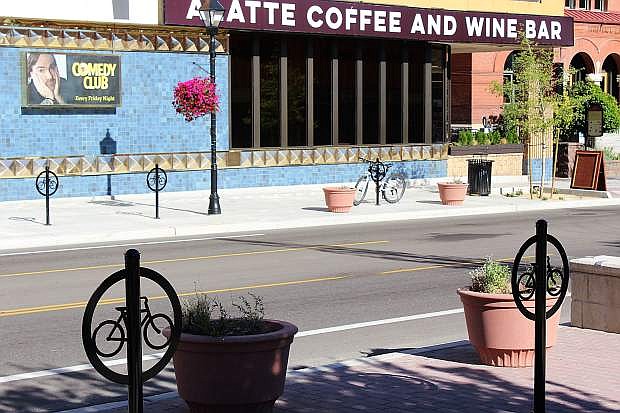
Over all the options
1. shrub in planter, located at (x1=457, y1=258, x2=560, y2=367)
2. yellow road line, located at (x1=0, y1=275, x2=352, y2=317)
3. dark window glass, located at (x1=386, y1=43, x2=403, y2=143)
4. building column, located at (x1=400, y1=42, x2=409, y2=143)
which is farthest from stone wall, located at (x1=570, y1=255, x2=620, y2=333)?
building column, located at (x1=400, y1=42, x2=409, y2=143)

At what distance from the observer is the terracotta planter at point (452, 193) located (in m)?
30.7

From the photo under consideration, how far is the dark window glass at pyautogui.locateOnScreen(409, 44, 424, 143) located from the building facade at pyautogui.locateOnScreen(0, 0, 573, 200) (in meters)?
0.04

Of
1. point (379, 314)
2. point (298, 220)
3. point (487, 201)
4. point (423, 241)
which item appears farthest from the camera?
point (487, 201)

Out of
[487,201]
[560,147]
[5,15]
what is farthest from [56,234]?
[560,147]

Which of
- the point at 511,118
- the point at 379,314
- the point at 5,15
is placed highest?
the point at 5,15

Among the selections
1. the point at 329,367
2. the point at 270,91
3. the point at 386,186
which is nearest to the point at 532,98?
the point at 386,186

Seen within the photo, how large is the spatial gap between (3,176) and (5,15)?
3.91 m

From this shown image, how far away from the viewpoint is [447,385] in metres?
9.71

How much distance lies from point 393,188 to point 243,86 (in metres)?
5.74

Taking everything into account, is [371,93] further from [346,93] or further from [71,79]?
[71,79]

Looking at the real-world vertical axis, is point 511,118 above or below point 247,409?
above

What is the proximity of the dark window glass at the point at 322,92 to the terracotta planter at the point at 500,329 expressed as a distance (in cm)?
2549

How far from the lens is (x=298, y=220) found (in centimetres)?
2670

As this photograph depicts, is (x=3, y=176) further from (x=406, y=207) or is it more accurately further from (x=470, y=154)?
(x=470, y=154)
